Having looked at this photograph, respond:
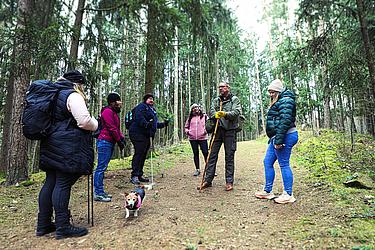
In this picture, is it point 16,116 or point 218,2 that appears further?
point 218,2

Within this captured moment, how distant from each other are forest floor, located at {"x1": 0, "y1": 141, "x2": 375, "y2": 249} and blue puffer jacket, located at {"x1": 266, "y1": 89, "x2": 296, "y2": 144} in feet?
3.86

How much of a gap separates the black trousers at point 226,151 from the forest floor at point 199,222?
0.33 metres

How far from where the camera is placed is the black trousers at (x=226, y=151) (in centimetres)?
576

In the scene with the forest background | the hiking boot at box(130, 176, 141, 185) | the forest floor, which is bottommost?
the forest floor

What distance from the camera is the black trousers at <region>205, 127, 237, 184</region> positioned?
5762mm

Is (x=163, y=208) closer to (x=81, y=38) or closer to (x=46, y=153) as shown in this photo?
(x=46, y=153)

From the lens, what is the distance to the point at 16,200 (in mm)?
5512

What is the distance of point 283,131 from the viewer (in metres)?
4.54

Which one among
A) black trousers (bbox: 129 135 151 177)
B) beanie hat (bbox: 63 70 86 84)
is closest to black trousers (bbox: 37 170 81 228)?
beanie hat (bbox: 63 70 86 84)

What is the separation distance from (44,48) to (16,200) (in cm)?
320

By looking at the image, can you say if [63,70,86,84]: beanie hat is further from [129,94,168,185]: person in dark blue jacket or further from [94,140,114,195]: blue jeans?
[129,94,168,185]: person in dark blue jacket

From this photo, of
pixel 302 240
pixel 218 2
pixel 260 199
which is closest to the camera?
pixel 302 240

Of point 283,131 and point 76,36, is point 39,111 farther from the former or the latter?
point 76,36

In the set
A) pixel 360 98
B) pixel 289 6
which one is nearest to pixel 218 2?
pixel 360 98
